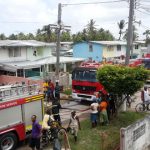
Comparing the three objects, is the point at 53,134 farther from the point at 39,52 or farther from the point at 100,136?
the point at 39,52

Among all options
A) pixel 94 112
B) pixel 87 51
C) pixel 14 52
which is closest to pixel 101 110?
pixel 94 112

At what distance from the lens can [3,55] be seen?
3191 cm

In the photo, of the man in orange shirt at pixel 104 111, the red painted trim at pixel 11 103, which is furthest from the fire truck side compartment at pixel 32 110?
the man in orange shirt at pixel 104 111

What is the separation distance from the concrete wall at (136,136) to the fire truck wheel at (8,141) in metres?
4.53

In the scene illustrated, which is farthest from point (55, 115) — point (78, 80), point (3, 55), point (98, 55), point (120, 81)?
point (98, 55)

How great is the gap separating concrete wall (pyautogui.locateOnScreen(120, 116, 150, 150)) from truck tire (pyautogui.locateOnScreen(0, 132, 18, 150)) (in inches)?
178

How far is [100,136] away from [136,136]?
2.10m

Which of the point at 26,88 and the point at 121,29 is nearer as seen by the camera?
the point at 26,88

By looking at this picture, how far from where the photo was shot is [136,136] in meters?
13.2

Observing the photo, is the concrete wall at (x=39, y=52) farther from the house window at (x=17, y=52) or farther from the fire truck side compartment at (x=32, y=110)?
the fire truck side compartment at (x=32, y=110)

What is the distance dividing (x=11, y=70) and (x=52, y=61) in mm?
6921

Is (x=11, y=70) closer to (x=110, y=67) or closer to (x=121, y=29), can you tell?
(x=110, y=67)

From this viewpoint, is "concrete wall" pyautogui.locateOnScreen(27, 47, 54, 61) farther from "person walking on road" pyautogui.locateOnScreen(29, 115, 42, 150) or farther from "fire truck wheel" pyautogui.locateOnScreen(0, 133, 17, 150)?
"person walking on road" pyautogui.locateOnScreen(29, 115, 42, 150)

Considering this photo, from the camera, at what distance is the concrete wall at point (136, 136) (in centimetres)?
1202
